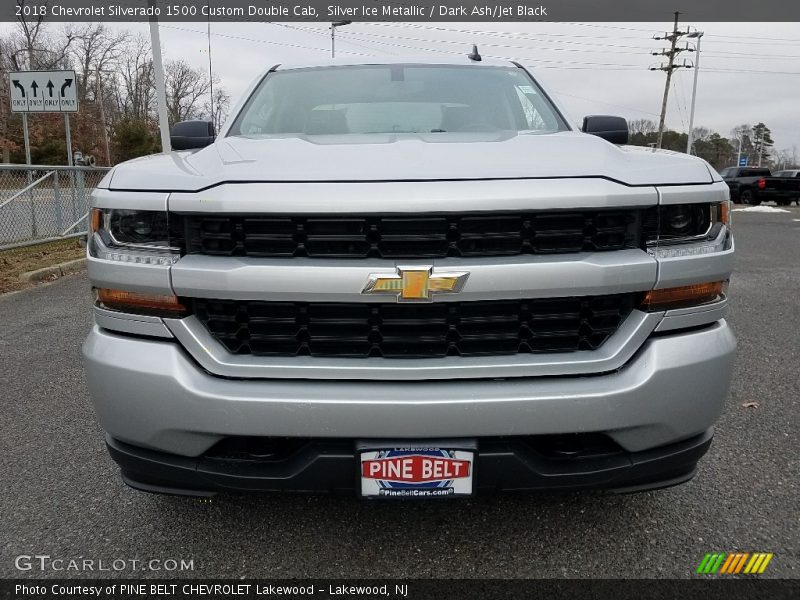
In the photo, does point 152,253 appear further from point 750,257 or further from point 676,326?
point 750,257

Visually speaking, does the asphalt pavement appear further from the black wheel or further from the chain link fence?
the black wheel

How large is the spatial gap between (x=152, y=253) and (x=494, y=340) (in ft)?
3.45

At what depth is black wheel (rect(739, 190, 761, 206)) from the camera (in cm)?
2974

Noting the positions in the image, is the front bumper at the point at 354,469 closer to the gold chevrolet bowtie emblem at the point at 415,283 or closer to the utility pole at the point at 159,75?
the gold chevrolet bowtie emblem at the point at 415,283

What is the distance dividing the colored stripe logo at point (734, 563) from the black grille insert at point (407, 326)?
92 centimetres

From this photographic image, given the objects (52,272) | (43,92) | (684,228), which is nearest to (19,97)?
(43,92)

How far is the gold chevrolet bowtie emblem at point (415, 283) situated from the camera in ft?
5.56

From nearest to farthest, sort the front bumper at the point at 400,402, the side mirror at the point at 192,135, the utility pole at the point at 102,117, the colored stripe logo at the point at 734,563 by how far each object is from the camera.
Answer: the front bumper at the point at 400,402, the colored stripe logo at the point at 734,563, the side mirror at the point at 192,135, the utility pole at the point at 102,117

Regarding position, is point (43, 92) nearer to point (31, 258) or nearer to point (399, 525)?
point (31, 258)

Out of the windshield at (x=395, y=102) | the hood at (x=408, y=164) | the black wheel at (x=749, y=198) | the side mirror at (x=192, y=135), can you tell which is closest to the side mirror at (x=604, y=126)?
the windshield at (x=395, y=102)

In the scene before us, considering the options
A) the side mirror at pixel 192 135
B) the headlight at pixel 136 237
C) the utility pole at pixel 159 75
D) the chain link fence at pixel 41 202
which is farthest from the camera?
the utility pole at pixel 159 75
